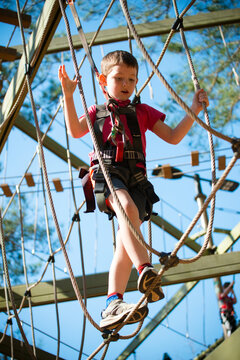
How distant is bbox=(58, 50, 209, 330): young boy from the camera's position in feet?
4.71

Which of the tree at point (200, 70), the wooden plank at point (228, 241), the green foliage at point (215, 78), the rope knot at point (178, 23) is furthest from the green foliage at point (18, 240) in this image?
the rope knot at point (178, 23)

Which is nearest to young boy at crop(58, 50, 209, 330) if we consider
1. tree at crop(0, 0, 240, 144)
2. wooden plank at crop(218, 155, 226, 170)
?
wooden plank at crop(218, 155, 226, 170)

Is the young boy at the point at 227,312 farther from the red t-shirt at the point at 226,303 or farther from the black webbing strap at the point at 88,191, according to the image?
the black webbing strap at the point at 88,191

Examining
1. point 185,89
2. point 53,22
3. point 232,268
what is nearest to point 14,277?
point 185,89

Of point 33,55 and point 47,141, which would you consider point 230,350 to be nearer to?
point 33,55

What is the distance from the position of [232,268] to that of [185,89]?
3.45 m

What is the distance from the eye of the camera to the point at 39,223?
21.8 ft

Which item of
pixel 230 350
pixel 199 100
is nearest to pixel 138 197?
pixel 199 100

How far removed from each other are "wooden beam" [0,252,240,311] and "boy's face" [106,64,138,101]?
5.91 feet

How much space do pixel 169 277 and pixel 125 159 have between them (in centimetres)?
185

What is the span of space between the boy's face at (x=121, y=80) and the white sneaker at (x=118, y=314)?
605mm

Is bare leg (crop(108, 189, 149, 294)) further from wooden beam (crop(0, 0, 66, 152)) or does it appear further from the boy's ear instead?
wooden beam (crop(0, 0, 66, 152))

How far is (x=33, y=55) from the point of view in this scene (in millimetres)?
2219

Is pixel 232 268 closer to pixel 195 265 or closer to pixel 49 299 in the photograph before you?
pixel 195 265
